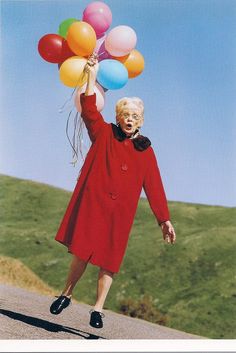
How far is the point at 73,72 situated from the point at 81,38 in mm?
259

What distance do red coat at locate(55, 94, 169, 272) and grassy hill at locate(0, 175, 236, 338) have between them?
13547mm

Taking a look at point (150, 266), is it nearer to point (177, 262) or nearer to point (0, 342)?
point (177, 262)

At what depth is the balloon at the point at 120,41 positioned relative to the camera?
192 inches

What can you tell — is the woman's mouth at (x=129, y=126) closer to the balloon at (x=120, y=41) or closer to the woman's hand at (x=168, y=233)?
the balloon at (x=120, y=41)

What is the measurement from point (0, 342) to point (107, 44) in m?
2.34

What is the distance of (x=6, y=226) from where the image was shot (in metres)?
26.8

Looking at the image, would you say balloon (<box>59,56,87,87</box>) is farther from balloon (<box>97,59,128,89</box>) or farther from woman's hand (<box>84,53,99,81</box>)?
balloon (<box>97,59,128,89</box>)

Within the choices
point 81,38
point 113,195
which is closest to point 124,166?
point 113,195

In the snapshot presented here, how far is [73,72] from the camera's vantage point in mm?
4715

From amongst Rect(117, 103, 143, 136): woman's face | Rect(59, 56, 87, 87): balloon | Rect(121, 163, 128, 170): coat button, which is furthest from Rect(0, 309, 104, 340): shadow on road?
Rect(59, 56, 87, 87): balloon

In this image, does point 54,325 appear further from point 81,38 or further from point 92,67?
point 81,38

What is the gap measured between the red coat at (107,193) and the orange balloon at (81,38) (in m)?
0.37

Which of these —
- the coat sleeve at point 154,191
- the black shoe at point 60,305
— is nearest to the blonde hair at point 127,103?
the coat sleeve at point 154,191

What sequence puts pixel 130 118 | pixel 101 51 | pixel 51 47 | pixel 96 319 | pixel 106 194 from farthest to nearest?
1. pixel 101 51
2. pixel 51 47
3. pixel 130 118
4. pixel 106 194
5. pixel 96 319
